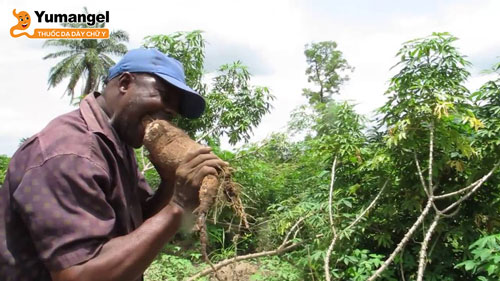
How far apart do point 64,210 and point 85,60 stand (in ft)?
77.3

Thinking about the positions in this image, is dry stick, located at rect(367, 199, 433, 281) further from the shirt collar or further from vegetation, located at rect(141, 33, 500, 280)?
the shirt collar

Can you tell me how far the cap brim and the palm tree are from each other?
21528mm

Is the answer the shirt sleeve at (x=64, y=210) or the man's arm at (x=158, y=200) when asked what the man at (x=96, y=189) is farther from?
the man's arm at (x=158, y=200)

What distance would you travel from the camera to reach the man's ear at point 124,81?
1.50 meters

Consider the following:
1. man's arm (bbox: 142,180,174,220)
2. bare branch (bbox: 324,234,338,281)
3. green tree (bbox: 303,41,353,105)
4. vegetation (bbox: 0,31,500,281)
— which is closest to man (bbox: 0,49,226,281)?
man's arm (bbox: 142,180,174,220)

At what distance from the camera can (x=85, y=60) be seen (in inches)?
907

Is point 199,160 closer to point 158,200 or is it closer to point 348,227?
point 158,200

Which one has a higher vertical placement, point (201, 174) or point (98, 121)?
point (98, 121)

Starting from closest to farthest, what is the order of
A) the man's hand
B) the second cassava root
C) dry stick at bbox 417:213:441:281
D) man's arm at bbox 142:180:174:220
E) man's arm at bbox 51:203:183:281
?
man's arm at bbox 51:203:183:281 < the man's hand < the second cassava root < man's arm at bbox 142:180:174:220 < dry stick at bbox 417:213:441:281

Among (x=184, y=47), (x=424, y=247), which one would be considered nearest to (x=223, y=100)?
(x=184, y=47)

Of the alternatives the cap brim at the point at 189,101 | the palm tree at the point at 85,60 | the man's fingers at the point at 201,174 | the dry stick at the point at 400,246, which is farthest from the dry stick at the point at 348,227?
the palm tree at the point at 85,60

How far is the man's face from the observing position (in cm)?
149

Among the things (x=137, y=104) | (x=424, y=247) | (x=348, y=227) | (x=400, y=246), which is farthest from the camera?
(x=348, y=227)

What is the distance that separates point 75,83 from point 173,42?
18.3 m
